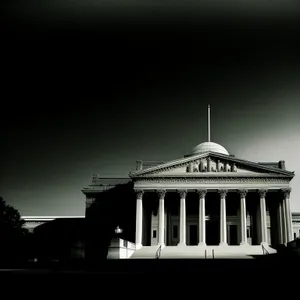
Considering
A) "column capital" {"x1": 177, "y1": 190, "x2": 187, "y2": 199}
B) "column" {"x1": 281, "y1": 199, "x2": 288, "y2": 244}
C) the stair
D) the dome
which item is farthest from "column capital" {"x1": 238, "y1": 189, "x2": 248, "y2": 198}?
the stair

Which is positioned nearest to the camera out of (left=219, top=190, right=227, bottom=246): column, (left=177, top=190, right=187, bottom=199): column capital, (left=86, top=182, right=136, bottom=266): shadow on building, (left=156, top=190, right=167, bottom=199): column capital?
(left=219, top=190, right=227, bottom=246): column

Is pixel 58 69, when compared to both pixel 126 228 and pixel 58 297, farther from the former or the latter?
pixel 126 228

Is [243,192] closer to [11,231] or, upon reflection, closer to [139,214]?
[139,214]

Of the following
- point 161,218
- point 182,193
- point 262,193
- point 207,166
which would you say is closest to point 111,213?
point 161,218

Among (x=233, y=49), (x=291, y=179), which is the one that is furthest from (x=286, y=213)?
(x=233, y=49)

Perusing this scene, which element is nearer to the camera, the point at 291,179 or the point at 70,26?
the point at 70,26

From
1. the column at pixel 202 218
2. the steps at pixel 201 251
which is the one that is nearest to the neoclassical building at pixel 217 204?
the column at pixel 202 218

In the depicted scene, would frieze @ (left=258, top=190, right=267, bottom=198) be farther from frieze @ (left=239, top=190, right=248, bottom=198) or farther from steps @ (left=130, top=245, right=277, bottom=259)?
steps @ (left=130, top=245, right=277, bottom=259)

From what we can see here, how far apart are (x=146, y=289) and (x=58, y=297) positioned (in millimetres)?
3014

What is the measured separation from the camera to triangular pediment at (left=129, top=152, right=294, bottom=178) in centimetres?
5619

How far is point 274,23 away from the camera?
66.4 feet

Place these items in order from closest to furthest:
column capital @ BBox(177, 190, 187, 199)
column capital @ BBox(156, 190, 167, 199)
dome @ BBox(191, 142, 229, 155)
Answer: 1. column capital @ BBox(177, 190, 187, 199)
2. column capital @ BBox(156, 190, 167, 199)
3. dome @ BBox(191, 142, 229, 155)

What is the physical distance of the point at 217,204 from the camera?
61.6 meters

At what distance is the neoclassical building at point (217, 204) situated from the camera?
181 ft
